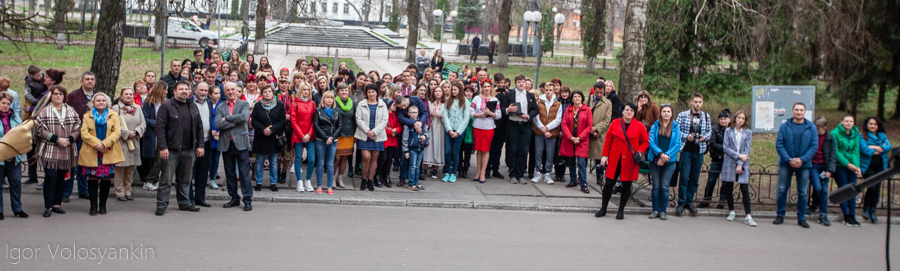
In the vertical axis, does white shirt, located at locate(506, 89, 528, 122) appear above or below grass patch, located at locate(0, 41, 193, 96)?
below

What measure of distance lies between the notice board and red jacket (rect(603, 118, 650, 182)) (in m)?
3.89

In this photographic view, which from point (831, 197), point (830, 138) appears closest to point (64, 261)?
point (831, 197)

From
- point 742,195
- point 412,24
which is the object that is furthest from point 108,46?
point 412,24

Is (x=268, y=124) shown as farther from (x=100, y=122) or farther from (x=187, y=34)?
(x=187, y=34)

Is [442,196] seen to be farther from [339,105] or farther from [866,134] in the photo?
[866,134]

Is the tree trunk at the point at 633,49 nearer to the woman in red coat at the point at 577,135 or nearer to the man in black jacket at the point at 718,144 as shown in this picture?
the woman in red coat at the point at 577,135

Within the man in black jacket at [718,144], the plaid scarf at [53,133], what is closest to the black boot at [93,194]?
the plaid scarf at [53,133]

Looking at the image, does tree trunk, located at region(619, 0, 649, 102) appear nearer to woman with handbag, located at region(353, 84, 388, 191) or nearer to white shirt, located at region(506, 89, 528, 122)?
white shirt, located at region(506, 89, 528, 122)

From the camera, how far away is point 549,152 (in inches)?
460

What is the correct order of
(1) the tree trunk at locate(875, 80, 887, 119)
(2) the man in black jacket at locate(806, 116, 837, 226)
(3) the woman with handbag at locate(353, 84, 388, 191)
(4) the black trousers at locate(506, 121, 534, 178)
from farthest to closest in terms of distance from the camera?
1. (1) the tree trunk at locate(875, 80, 887, 119)
2. (4) the black trousers at locate(506, 121, 534, 178)
3. (3) the woman with handbag at locate(353, 84, 388, 191)
4. (2) the man in black jacket at locate(806, 116, 837, 226)

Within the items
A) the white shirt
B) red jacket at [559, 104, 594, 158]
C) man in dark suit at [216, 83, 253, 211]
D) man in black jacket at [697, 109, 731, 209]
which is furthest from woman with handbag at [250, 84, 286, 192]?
man in black jacket at [697, 109, 731, 209]

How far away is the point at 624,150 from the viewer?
944 cm

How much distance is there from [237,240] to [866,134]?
8.57 m

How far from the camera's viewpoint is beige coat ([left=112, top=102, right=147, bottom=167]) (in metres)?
8.77
